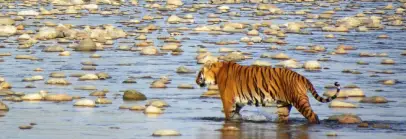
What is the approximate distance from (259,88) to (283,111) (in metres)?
0.56

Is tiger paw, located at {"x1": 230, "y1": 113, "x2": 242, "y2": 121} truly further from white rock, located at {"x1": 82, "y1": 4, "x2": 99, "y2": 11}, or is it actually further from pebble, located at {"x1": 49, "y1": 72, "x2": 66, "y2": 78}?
white rock, located at {"x1": 82, "y1": 4, "x2": 99, "y2": 11}

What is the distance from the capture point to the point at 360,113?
21.2 meters

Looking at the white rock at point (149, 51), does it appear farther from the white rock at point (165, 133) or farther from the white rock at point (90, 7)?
the white rock at point (90, 7)

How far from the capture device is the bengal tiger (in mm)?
19719

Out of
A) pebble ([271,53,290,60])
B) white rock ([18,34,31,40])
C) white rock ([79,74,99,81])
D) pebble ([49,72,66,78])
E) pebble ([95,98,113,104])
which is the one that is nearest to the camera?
pebble ([95,98,113,104])

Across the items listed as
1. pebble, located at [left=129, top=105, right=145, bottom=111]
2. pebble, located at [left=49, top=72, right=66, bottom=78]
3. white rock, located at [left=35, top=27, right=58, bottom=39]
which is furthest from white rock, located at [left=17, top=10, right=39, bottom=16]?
pebble, located at [left=129, top=105, right=145, bottom=111]

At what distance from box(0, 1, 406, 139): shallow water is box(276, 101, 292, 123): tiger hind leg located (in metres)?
0.14

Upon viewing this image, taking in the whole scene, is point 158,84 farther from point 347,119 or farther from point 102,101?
point 347,119

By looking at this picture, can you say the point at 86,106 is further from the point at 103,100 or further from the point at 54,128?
the point at 54,128

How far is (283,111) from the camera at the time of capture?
2006 cm

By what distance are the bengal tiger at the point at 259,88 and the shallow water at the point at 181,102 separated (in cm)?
23

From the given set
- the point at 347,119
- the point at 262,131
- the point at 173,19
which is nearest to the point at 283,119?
the point at 347,119

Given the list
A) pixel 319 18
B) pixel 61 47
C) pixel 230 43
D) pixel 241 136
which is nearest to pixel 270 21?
pixel 319 18

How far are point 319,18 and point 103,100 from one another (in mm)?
31858
